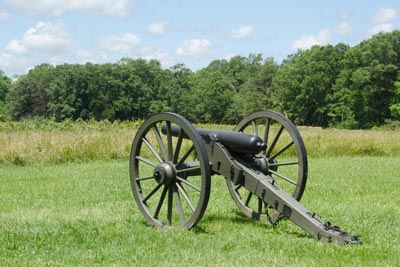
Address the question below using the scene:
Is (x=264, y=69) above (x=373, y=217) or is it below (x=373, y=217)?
above

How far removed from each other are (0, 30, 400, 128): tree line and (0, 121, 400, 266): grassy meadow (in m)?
36.4

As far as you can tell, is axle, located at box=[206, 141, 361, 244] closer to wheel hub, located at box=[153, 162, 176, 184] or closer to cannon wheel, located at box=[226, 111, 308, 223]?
cannon wheel, located at box=[226, 111, 308, 223]

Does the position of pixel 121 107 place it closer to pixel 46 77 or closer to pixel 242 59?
pixel 46 77

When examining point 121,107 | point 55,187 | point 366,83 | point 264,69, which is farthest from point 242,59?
point 55,187

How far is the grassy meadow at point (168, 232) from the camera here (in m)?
5.04

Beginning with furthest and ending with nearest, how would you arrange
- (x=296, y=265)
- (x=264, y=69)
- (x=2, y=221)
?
(x=264, y=69), (x=2, y=221), (x=296, y=265)

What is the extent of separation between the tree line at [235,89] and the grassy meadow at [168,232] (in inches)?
1432

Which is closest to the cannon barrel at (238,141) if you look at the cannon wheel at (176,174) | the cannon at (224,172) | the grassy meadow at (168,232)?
the cannon at (224,172)

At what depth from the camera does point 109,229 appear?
6266 mm

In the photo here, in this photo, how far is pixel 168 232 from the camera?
6043 millimetres

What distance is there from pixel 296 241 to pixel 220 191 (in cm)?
396

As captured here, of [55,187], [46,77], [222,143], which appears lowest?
[55,187]

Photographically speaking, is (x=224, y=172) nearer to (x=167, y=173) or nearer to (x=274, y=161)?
(x=167, y=173)

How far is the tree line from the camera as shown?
172ft
